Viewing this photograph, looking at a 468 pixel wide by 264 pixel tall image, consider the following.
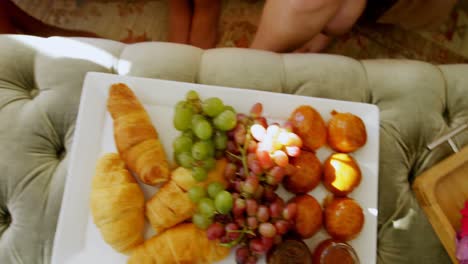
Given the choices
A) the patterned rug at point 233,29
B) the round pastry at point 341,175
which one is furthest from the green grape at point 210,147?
the patterned rug at point 233,29

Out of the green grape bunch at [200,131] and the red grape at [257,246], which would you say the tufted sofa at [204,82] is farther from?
the red grape at [257,246]

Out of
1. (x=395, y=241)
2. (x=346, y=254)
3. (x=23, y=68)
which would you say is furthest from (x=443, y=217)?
(x=23, y=68)

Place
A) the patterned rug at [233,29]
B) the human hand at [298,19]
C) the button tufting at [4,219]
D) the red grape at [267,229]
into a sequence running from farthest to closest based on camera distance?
1. the patterned rug at [233,29]
2. the human hand at [298,19]
3. the button tufting at [4,219]
4. the red grape at [267,229]

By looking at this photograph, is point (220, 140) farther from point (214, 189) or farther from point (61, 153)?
point (61, 153)

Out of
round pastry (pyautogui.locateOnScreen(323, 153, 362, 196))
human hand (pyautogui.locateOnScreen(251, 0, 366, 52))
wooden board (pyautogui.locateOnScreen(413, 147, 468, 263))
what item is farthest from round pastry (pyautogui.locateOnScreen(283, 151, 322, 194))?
human hand (pyautogui.locateOnScreen(251, 0, 366, 52))

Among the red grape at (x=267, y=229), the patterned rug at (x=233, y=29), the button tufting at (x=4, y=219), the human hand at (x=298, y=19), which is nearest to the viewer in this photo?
the red grape at (x=267, y=229)

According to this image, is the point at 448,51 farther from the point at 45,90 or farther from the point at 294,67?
the point at 45,90

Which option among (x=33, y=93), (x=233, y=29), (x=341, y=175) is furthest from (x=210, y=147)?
(x=233, y=29)

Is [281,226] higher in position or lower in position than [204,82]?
lower
